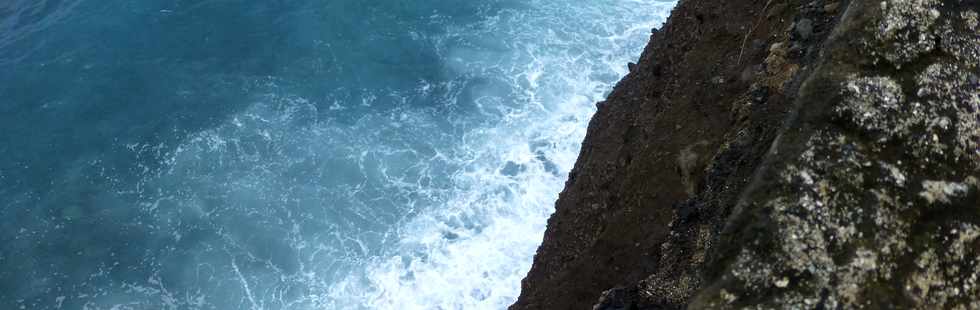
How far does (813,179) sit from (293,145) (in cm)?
2822

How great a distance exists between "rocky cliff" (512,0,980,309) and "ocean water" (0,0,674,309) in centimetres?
1380

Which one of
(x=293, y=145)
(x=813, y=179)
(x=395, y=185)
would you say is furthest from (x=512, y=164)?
(x=813, y=179)

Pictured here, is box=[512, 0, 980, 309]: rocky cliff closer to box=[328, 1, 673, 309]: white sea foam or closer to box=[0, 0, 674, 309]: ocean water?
box=[328, 1, 673, 309]: white sea foam

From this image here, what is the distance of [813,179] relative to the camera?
37.1 ft

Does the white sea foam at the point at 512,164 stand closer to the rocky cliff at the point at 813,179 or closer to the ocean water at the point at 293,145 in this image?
the ocean water at the point at 293,145

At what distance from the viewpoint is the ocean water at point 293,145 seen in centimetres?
3203

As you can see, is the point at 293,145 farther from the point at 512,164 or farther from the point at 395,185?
the point at 512,164

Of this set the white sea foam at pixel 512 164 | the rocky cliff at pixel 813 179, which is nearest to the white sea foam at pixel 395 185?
the white sea foam at pixel 512 164

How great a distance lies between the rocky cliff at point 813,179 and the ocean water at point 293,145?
1380 centimetres

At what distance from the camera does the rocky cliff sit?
34.3 feet

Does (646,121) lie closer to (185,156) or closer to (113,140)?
(185,156)

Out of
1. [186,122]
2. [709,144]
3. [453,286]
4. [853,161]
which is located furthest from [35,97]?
[853,161]

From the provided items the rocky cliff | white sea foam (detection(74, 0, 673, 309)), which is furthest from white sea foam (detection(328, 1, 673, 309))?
the rocky cliff

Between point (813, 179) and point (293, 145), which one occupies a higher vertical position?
point (293, 145)
